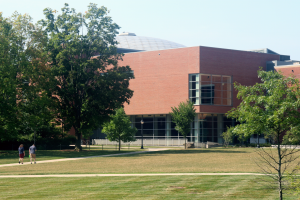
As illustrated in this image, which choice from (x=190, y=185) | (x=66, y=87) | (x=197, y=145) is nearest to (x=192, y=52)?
(x=197, y=145)

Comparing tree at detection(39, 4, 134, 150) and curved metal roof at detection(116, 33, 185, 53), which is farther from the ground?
curved metal roof at detection(116, 33, 185, 53)

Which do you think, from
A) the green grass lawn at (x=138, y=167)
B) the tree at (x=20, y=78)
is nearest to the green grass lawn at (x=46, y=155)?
the tree at (x=20, y=78)

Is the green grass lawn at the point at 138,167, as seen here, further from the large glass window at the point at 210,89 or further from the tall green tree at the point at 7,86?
the large glass window at the point at 210,89

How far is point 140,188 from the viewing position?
15.6 meters

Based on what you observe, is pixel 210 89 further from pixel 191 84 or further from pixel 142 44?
pixel 142 44

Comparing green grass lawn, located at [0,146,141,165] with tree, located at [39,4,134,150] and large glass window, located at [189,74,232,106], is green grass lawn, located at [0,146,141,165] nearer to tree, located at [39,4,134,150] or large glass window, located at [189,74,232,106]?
tree, located at [39,4,134,150]

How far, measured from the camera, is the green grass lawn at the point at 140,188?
14062mm

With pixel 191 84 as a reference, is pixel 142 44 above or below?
above

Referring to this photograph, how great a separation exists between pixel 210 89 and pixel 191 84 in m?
3.53

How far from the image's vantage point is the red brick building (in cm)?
6725

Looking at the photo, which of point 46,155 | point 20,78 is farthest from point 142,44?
point 46,155

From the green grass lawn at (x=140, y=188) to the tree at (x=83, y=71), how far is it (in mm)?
28859

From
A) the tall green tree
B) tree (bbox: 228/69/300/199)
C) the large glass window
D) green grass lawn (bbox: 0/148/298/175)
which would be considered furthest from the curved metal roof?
tree (bbox: 228/69/300/199)

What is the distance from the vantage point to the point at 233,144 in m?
69.9
